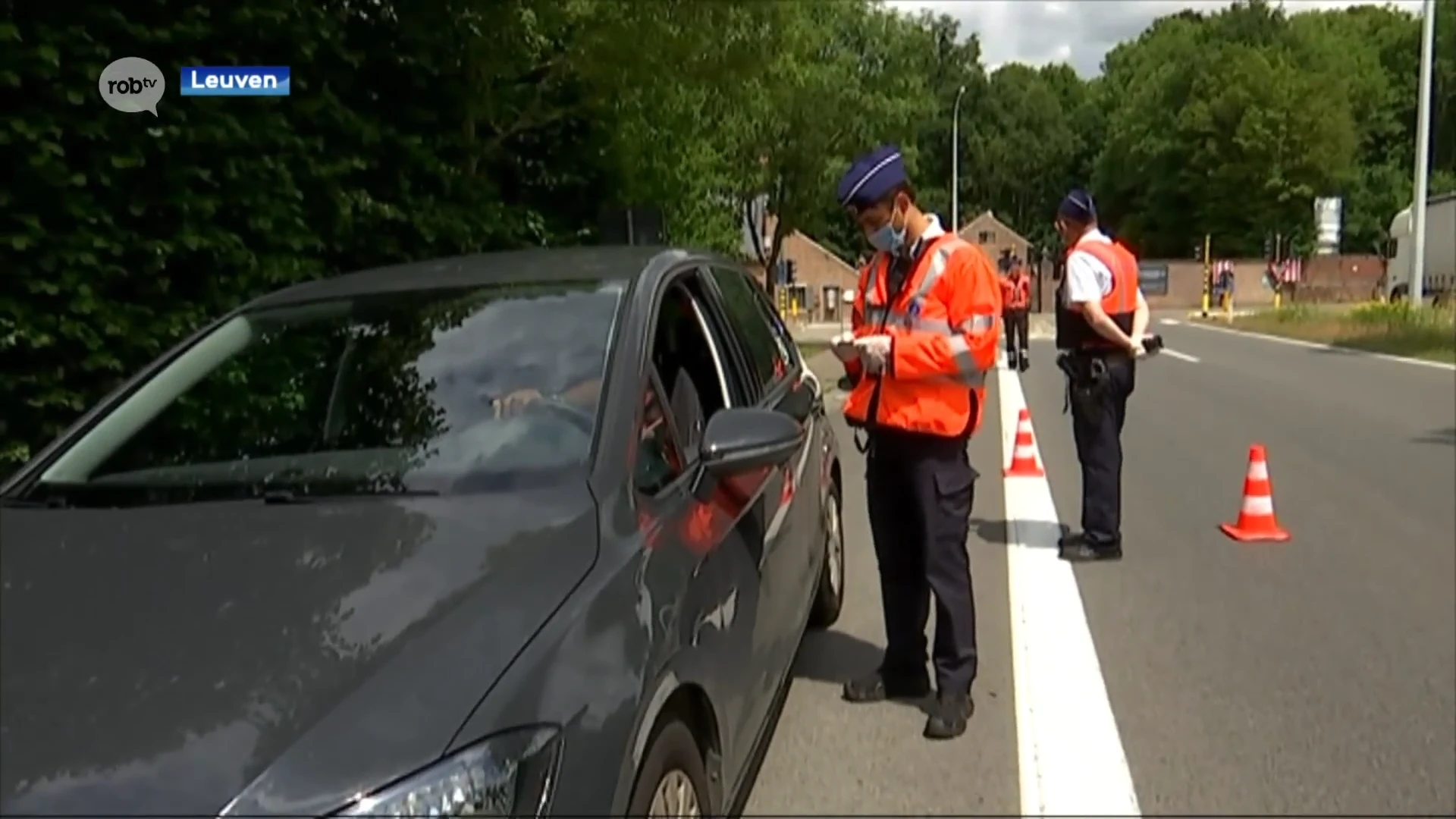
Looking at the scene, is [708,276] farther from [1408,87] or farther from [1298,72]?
[1408,87]

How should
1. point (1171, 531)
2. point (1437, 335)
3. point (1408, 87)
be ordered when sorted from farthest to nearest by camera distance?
point (1408, 87)
point (1437, 335)
point (1171, 531)

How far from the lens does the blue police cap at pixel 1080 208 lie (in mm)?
7125

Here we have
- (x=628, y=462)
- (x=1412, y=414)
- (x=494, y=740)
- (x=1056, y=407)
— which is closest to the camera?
(x=494, y=740)

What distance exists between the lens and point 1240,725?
4629 millimetres

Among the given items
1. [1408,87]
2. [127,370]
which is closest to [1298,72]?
[1408,87]

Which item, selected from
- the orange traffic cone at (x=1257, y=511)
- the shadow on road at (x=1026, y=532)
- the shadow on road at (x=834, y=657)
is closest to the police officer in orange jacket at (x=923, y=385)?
the shadow on road at (x=834, y=657)

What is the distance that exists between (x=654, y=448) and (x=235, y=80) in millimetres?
4993

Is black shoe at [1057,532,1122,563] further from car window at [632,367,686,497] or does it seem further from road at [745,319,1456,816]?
car window at [632,367,686,497]

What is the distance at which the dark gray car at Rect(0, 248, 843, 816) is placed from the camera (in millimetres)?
2053

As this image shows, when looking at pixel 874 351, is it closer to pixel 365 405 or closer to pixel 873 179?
pixel 873 179

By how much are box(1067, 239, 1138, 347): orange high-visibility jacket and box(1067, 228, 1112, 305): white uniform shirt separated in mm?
20

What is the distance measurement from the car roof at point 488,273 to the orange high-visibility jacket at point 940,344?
2.52ft

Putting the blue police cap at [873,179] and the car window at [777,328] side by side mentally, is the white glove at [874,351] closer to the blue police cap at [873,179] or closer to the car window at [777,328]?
the blue police cap at [873,179]

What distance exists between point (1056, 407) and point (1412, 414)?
3.94 m
